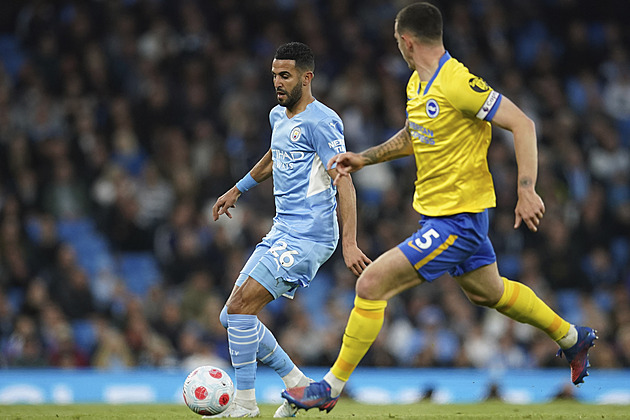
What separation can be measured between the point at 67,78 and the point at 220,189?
3.16m

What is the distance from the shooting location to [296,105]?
630 cm

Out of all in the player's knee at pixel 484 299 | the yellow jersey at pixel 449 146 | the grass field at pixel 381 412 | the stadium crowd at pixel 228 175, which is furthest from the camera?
the stadium crowd at pixel 228 175

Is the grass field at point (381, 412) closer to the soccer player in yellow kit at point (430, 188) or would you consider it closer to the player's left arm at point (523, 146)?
the soccer player in yellow kit at point (430, 188)

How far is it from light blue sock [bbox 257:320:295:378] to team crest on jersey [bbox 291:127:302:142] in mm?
1323

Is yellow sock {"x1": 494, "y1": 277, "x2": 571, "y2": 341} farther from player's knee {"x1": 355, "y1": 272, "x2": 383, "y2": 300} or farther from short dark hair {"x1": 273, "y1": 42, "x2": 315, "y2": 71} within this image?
short dark hair {"x1": 273, "y1": 42, "x2": 315, "y2": 71}

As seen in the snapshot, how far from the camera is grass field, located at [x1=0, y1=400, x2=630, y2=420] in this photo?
247 inches

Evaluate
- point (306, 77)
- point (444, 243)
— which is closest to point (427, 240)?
point (444, 243)

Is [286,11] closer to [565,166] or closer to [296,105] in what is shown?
[565,166]

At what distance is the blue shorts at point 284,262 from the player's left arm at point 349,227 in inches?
14.4

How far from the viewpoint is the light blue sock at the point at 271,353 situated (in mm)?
6324

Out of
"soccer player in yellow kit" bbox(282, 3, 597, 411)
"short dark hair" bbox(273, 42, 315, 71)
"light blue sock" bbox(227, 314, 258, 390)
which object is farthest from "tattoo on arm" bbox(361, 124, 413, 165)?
"light blue sock" bbox(227, 314, 258, 390)

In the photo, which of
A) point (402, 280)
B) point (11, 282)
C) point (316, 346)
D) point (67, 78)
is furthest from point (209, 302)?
point (402, 280)

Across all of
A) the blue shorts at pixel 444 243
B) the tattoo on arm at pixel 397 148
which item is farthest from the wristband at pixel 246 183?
the blue shorts at pixel 444 243

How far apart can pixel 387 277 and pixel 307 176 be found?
1.19 metres
